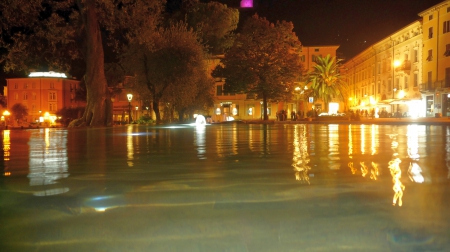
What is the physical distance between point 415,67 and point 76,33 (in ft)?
142

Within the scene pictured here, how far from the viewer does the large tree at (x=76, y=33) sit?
28406 mm

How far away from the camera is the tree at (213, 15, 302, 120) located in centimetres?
5131

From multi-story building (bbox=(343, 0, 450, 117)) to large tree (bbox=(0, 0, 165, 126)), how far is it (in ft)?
115

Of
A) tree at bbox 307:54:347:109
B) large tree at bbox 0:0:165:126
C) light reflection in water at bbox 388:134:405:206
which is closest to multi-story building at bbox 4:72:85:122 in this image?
tree at bbox 307:54:347:109

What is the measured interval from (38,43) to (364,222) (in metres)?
30.3

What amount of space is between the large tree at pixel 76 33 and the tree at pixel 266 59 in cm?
Result: 1956

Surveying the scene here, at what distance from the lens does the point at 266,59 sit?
2019 inches

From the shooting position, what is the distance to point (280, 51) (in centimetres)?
5131

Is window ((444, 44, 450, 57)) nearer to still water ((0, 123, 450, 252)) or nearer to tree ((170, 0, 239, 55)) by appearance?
tree ((170, 0, 239, 55))

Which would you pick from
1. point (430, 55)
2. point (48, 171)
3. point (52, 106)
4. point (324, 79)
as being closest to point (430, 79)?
point (430, 55)

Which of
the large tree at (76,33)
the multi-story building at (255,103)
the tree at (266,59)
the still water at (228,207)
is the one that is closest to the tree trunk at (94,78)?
the large tree at (76,33)

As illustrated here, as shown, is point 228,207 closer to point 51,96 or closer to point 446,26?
point 446,26

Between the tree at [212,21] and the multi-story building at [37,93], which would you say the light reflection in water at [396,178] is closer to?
the tree at [212,21]

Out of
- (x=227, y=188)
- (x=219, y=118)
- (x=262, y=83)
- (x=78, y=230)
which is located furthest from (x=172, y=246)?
(x=219, y=118)
